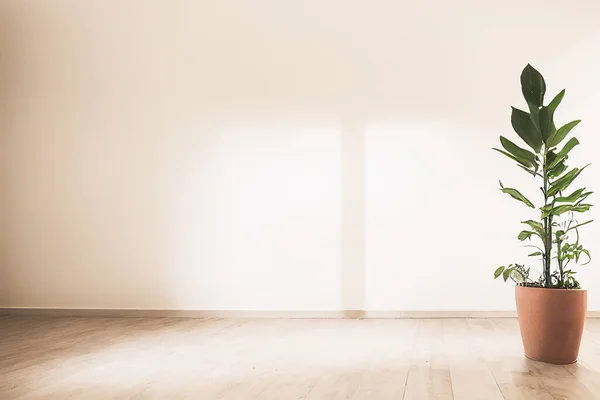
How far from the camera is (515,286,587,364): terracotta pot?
7.64 ft

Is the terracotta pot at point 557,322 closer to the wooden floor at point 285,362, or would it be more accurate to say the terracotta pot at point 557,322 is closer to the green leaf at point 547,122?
the wooden floor at point 285,362

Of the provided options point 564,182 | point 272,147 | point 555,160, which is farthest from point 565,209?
point 272,147

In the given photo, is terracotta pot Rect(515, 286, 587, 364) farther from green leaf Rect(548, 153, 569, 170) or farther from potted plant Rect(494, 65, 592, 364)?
green leaf Rect(548, 153, 569, 170)

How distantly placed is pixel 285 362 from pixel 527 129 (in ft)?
4.44

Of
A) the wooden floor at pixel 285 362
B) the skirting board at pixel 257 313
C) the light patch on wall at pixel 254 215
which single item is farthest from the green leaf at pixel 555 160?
the light patch on wall at pixel 254 215

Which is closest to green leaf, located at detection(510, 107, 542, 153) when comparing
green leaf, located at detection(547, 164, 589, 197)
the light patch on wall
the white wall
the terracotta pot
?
green leaf, located at detection(547, 164, 589, 197)

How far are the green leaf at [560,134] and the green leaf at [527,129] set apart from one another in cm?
4

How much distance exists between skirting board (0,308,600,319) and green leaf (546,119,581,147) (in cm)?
150

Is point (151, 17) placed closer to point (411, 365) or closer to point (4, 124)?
point (4, 124)

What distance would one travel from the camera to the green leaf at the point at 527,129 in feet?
7.95

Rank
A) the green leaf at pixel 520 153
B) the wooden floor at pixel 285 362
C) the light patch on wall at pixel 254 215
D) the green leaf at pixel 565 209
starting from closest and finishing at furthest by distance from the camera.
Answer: the wooden floor at pixel 285 362 < the green leaf at pixel 565 209 < the green leaf at pixel 520 153 < the light patch on wall at pixel 254 215

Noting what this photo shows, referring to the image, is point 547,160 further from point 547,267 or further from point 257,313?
point 257,313

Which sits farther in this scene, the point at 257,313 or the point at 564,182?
the point at 257,313

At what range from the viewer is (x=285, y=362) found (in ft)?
7.85
